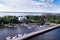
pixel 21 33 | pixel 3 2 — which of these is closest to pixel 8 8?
pixel 3 2

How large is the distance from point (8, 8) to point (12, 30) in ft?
2.08

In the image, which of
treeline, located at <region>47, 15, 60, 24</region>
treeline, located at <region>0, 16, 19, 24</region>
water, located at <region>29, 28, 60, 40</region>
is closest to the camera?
treeline, located at <region>0, 16, 19, 24</region>

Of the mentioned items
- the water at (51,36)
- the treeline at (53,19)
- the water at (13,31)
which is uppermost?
the treeline at (53,19)

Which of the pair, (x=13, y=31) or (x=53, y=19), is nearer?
(x=13, y=31)

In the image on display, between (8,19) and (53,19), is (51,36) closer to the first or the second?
(53,19)

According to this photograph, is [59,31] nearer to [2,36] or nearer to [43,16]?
[43,16]

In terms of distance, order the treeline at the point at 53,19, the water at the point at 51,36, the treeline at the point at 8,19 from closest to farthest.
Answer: the treeline at the point at 8,19
the treeline at the point at 53,19
the water at the point at 51,36

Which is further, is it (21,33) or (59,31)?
(59,31)

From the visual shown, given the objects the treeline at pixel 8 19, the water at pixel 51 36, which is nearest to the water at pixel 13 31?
the treeline at pixel 8 19

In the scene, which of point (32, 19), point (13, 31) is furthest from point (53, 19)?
point (13, 31)

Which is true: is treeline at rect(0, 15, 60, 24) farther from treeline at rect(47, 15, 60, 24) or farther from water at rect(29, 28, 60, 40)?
water at rect(29, 28, 60, 40)

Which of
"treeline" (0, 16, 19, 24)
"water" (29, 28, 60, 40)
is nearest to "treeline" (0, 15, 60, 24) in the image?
"treeline" (0, 16, 19, 24)

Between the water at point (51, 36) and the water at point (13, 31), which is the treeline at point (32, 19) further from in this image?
the water at point (51, 36)

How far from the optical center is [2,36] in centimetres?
358
